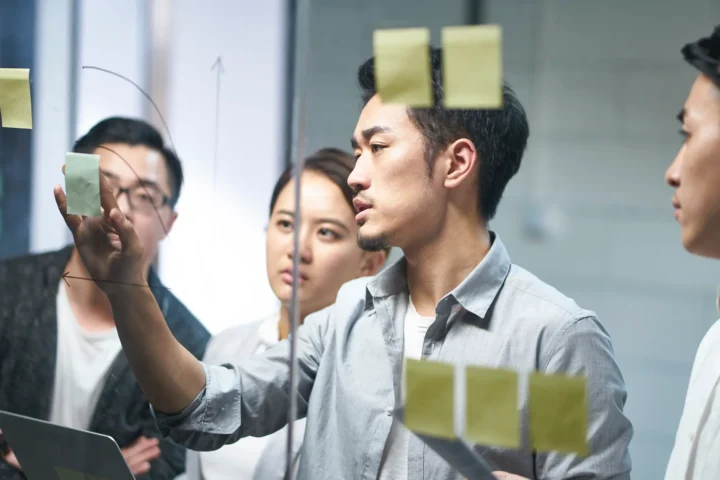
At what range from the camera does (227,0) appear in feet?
4.62

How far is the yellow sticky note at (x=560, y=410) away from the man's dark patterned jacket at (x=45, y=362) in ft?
2.00

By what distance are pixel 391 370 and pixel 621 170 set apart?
1.61ft

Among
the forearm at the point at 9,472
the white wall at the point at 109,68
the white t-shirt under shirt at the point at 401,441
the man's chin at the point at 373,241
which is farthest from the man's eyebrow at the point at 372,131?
the forearm at the point at 9,472

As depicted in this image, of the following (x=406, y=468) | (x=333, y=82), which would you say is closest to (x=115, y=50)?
(x=333, y=82)

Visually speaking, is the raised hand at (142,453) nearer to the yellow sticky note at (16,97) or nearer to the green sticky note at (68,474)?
the green sticky note at (68,474)

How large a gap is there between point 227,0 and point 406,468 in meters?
0.83

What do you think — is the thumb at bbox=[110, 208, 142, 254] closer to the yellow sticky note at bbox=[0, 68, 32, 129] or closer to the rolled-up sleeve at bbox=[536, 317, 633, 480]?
the yellow sticky note at bbox=[0, 68, 32, 129]

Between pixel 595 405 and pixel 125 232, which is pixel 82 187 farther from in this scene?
pixel 595 405

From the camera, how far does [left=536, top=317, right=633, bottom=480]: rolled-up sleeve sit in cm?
96

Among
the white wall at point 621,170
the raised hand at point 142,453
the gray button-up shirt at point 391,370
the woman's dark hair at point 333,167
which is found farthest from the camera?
the raised hand at point 142,453

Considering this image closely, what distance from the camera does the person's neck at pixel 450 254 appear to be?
1.08m

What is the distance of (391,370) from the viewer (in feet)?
3.59

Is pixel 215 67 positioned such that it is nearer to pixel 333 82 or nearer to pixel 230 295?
pixel 333 82

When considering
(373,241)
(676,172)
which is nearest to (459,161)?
(373,241)
